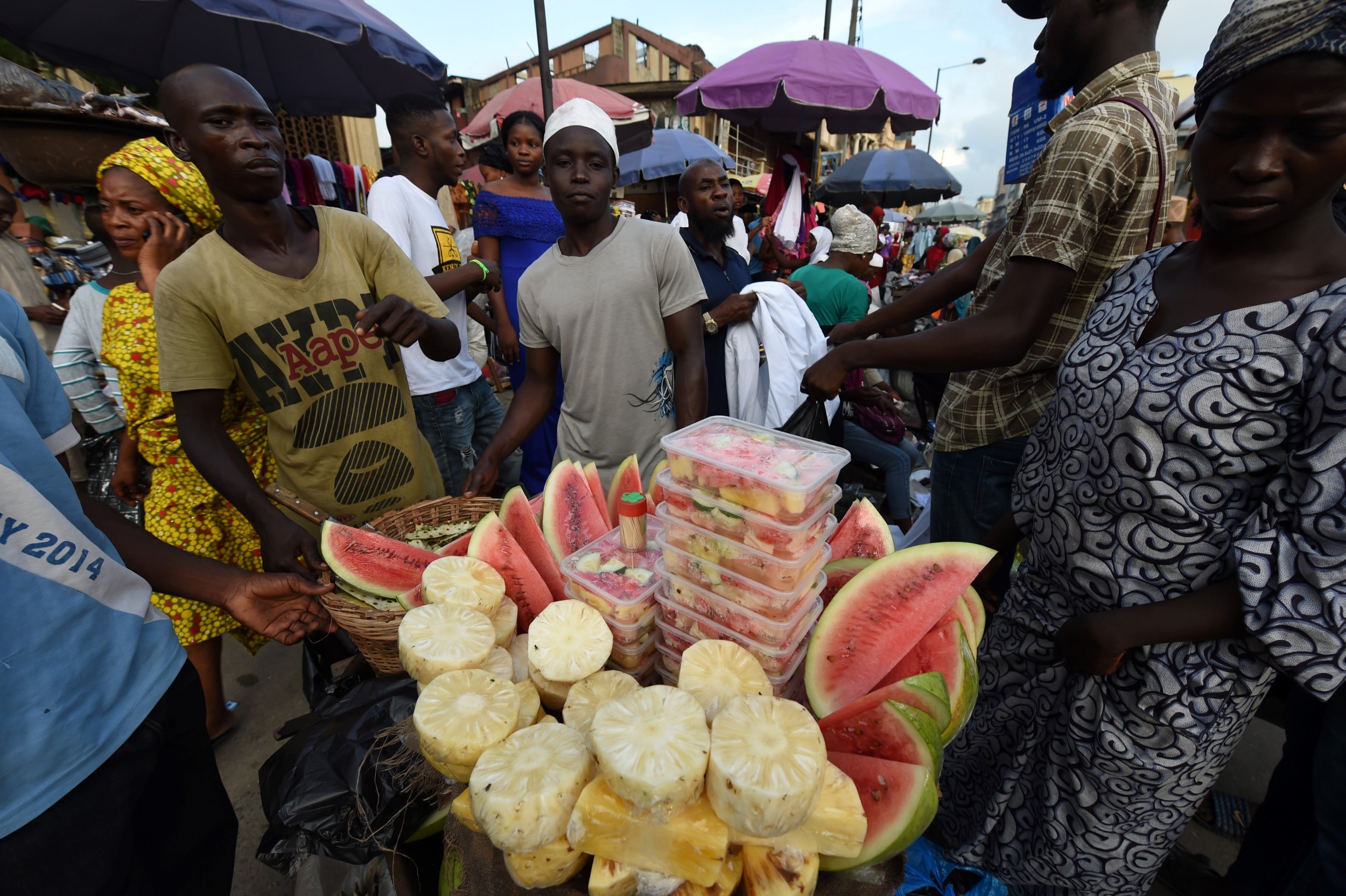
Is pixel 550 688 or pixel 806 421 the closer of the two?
pixel 550 688

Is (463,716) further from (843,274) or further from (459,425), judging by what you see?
(843,274)

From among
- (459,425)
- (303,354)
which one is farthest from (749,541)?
(459,425)

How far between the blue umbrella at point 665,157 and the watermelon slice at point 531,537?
9521mm

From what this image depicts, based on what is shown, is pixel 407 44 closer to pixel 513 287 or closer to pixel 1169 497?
pixel 513 287

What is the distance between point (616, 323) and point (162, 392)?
80.6 inches

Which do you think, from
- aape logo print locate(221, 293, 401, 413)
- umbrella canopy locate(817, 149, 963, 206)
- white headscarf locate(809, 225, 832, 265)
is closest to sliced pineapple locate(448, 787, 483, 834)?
aape logo print locate(221, 293, 401, 413)

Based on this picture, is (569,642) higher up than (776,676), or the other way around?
(569,642)

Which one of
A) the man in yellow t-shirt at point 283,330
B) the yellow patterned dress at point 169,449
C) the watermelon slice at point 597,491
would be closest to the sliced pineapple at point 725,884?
the watermelon slice at point 597,491

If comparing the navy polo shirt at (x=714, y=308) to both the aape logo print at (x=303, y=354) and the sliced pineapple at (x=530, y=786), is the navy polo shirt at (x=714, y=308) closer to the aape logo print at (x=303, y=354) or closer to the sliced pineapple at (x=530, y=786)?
the aape logo print at (x=303, y=354)

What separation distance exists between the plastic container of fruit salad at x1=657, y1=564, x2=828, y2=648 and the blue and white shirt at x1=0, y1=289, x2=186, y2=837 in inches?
48.1

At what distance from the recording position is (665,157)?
33.4ft

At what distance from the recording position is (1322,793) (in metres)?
1.43

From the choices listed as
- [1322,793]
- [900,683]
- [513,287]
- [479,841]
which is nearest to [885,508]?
[1322,793]

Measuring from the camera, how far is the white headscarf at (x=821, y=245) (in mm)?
4723
